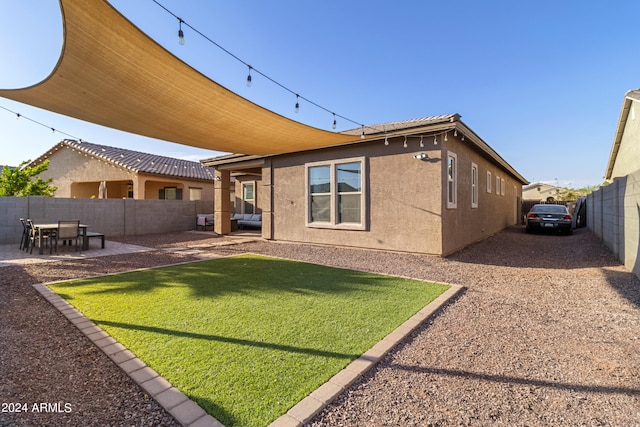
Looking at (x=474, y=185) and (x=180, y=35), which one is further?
(x=474, y=185)

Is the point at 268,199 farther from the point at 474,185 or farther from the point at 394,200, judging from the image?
the point at 474,185

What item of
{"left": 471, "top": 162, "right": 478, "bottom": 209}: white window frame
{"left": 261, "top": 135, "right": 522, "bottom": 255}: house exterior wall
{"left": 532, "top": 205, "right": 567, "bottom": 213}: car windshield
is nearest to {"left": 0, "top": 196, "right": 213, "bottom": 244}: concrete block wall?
{"left": 261, "top": 135, "right": 522, "bottom": 255}: house exterior wall

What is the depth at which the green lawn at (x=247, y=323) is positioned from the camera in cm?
201

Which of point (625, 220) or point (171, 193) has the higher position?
point (171, 193)

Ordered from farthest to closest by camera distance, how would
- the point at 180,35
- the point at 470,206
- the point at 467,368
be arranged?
the point at 470,206 → the point at 180,35 → the point at 467,368

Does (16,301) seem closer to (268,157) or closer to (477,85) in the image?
(268,157)

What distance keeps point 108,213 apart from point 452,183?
42.6ft

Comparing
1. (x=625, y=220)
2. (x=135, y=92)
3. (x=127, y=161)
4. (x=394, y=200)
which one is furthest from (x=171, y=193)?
(x=625, y=220)

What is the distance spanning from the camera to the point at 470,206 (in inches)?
364

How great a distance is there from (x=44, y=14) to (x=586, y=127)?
716 inches

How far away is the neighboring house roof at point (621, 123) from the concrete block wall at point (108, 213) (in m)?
18.6

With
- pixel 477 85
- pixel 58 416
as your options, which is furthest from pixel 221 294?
pixel 477 85

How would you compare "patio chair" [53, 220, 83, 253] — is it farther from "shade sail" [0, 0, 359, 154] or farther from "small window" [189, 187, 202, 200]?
"small window" [189, 187, 202, 200]

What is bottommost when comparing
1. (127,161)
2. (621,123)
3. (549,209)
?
(549,209)
